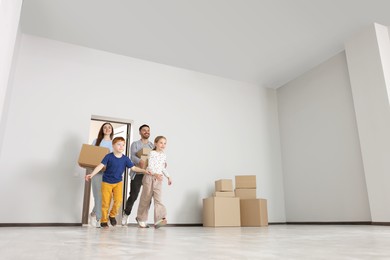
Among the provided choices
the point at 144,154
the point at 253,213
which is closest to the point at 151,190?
the point at 144,154

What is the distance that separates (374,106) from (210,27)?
2.50m

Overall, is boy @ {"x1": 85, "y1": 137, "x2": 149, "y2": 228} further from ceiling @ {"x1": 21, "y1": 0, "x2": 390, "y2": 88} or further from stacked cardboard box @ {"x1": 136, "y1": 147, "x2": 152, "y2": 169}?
ceiling @ {"x1": 21, "y1": 0, "x2": 390, "y2": 88}

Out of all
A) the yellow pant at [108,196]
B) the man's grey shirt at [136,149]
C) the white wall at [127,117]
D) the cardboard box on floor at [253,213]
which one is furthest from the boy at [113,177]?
the cardboard box on floor at [253,213]

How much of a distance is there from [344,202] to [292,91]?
2.30 m

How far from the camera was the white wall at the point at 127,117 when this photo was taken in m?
3.82

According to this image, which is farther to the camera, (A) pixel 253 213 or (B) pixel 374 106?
(A) pixel 253 213

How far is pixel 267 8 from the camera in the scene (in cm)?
378

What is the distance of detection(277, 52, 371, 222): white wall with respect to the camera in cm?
435

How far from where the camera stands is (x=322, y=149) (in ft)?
16.0

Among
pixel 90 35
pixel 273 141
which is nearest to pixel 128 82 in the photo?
pixel 90 35

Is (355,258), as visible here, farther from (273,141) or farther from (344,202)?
(273,141)

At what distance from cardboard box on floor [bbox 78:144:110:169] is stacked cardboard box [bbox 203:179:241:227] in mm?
1718

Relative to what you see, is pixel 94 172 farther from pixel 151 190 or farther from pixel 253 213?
pixel 253 213

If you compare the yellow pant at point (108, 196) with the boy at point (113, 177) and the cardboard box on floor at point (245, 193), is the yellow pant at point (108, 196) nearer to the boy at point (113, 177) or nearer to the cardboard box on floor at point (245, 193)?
the boy at point (113, 177)
